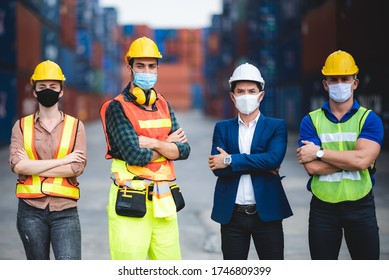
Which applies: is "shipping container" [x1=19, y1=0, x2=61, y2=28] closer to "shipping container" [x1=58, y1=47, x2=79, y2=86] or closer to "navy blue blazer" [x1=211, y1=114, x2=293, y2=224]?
"shipping container" [x1=58, y1=47, x2=79, y2=86]

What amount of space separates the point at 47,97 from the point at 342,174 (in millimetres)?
2072

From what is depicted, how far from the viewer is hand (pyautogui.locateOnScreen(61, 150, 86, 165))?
4102mm

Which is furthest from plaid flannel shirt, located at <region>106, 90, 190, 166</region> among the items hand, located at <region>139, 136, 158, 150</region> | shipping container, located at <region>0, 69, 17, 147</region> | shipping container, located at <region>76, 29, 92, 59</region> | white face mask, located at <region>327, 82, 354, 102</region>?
shipping container, located at <region>76, 29, 92, 59</region>

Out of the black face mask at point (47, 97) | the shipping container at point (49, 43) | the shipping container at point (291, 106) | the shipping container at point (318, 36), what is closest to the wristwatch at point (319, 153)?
the black face mask at point (47, 97)

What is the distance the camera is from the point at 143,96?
4141mm

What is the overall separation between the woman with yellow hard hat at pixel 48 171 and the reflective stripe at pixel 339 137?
1660mm

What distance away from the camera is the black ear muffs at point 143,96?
13.6ft

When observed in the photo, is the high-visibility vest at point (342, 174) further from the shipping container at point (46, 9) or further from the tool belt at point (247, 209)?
the shipping container at point (46, 9)

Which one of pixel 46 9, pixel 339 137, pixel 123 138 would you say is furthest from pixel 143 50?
pixel 46 9

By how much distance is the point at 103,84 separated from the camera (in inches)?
2436

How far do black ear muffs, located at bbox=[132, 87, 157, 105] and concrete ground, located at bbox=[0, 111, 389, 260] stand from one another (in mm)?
3074

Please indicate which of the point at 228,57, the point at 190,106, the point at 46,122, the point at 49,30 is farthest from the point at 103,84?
the point at 46,122
